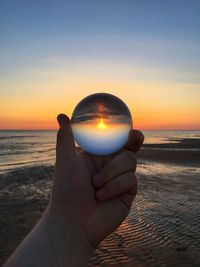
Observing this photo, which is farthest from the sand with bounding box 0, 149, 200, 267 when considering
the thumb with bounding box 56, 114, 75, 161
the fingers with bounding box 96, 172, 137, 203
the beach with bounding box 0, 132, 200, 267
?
the thumb with bounding box 56, 114, 75, 161

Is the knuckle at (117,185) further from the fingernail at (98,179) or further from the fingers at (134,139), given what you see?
the fingers at (134,139)

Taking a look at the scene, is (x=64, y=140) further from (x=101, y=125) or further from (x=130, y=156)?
(x=130, y=156)

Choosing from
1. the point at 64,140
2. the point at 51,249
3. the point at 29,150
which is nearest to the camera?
the point at 51,249

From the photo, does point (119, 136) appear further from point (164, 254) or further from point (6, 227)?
point (6, 227)

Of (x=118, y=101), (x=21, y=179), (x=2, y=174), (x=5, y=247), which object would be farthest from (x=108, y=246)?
(x=2, y=174)

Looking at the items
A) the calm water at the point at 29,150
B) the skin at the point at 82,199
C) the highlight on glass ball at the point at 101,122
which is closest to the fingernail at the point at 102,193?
the skin at the point at 82,199

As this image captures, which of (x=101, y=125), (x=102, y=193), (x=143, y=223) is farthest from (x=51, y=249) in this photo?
(x=143, y=223)
